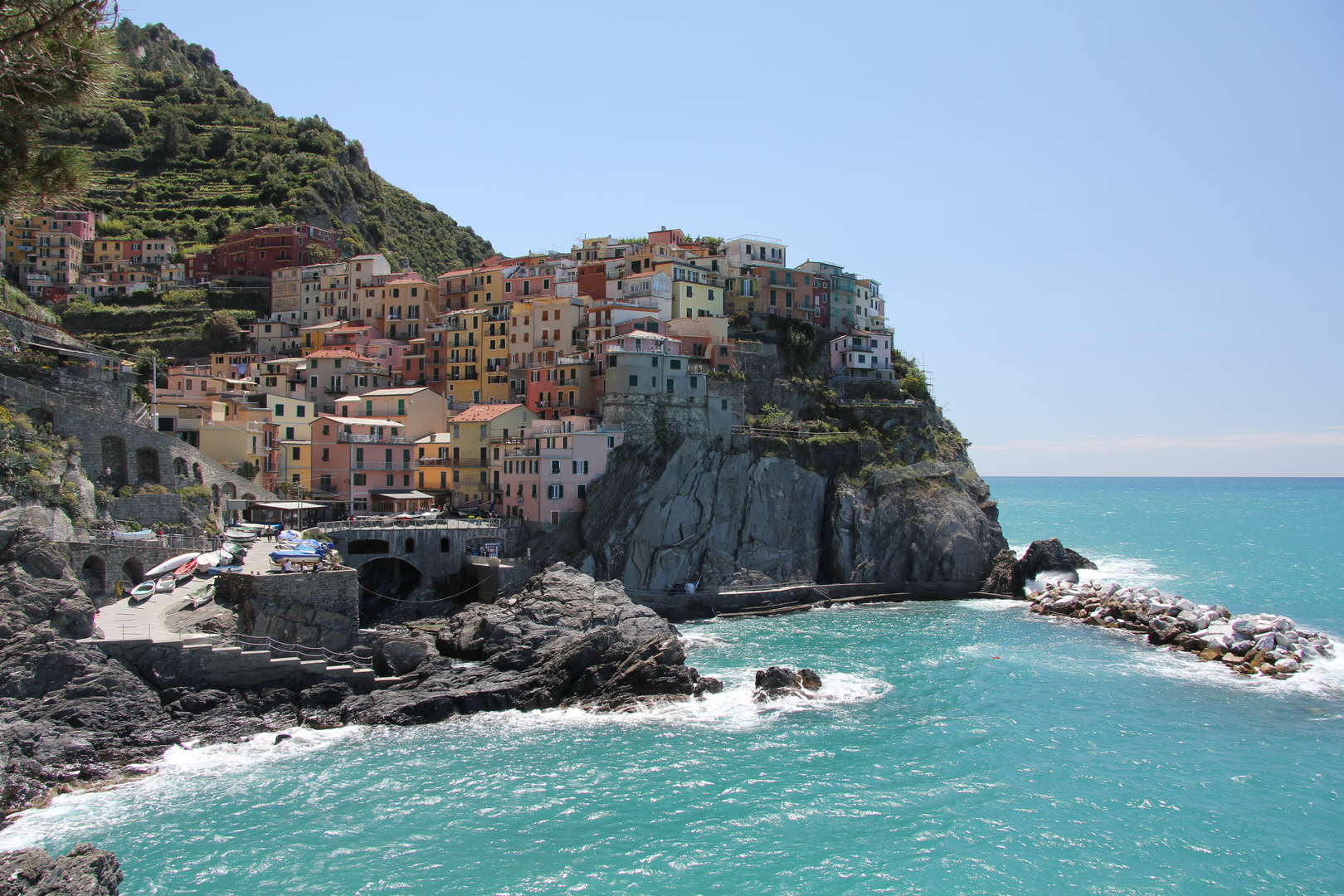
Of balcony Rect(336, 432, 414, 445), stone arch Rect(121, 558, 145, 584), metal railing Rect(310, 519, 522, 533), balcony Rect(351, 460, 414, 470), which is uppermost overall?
balcony Rect(336, 432, 414, 445)

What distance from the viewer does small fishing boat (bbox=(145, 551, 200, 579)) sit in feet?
120

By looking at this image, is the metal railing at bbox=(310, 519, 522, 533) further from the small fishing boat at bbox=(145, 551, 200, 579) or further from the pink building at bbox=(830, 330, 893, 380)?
the pink building at bbox=(830, 330, 893, 380)

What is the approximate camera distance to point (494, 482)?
198 ft

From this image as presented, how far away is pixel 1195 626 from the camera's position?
48562 millimetres

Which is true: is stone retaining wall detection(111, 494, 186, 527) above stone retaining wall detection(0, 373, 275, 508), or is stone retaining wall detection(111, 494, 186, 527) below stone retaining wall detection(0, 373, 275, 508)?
below

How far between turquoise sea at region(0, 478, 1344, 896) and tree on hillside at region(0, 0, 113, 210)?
56.4ft

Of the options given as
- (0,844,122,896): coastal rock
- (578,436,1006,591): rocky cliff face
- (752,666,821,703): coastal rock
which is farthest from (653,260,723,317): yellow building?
(0,844,122,896): coastal rock

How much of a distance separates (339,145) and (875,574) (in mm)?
106882

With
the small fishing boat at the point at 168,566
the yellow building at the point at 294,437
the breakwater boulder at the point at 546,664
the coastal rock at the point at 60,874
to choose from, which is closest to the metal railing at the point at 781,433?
the breakwater boulder at the point at 546,664

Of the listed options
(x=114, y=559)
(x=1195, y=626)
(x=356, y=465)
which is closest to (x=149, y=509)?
(x=114, y=559)

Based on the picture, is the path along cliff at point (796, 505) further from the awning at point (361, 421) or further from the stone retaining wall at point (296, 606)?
the stone retaining wall at point (296, 606)

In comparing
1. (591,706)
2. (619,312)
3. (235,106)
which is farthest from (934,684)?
(235,106)

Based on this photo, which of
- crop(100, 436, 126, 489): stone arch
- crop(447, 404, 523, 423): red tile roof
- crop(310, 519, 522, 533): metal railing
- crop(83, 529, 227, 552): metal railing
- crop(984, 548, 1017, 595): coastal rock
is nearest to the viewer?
crop(83, 529, 227, 552): metal railing

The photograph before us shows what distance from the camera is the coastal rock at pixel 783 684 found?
122ft
